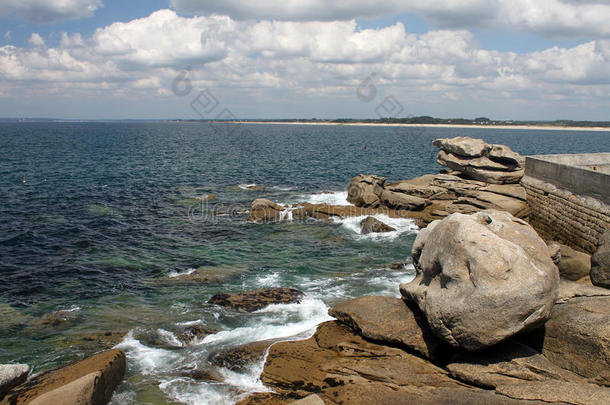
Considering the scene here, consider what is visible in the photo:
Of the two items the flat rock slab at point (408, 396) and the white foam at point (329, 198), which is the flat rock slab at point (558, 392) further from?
the white foam at point (329, 198)

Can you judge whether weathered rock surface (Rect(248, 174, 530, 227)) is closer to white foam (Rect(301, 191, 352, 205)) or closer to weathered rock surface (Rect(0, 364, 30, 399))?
white foam (Rect(301, 191, 352, 205))

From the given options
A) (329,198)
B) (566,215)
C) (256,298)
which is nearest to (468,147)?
(329,198)

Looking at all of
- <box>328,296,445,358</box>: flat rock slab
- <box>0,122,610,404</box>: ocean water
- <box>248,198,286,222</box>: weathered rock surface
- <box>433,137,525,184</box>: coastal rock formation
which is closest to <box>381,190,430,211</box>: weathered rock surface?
<box>0,122,610,404</box>: ocean water

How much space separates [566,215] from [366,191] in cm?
1449

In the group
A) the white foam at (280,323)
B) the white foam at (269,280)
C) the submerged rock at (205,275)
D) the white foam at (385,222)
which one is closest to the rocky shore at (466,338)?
the white foam at (280,323)

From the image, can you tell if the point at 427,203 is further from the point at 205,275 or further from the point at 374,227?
the point at 205,275

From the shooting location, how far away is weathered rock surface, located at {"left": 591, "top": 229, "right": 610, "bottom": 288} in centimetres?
1452

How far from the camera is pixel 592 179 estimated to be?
20938 mm

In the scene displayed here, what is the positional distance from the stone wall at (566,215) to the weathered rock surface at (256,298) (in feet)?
46.8

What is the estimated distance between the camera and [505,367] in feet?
32.8

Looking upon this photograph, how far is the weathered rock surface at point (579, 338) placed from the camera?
9938 mm

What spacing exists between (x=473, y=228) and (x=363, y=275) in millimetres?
10431

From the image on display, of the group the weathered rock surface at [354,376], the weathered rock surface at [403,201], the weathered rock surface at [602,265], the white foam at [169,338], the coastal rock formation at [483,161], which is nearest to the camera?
the weathered rock surface at [354,376]

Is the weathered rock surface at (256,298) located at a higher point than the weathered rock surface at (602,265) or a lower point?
lower
